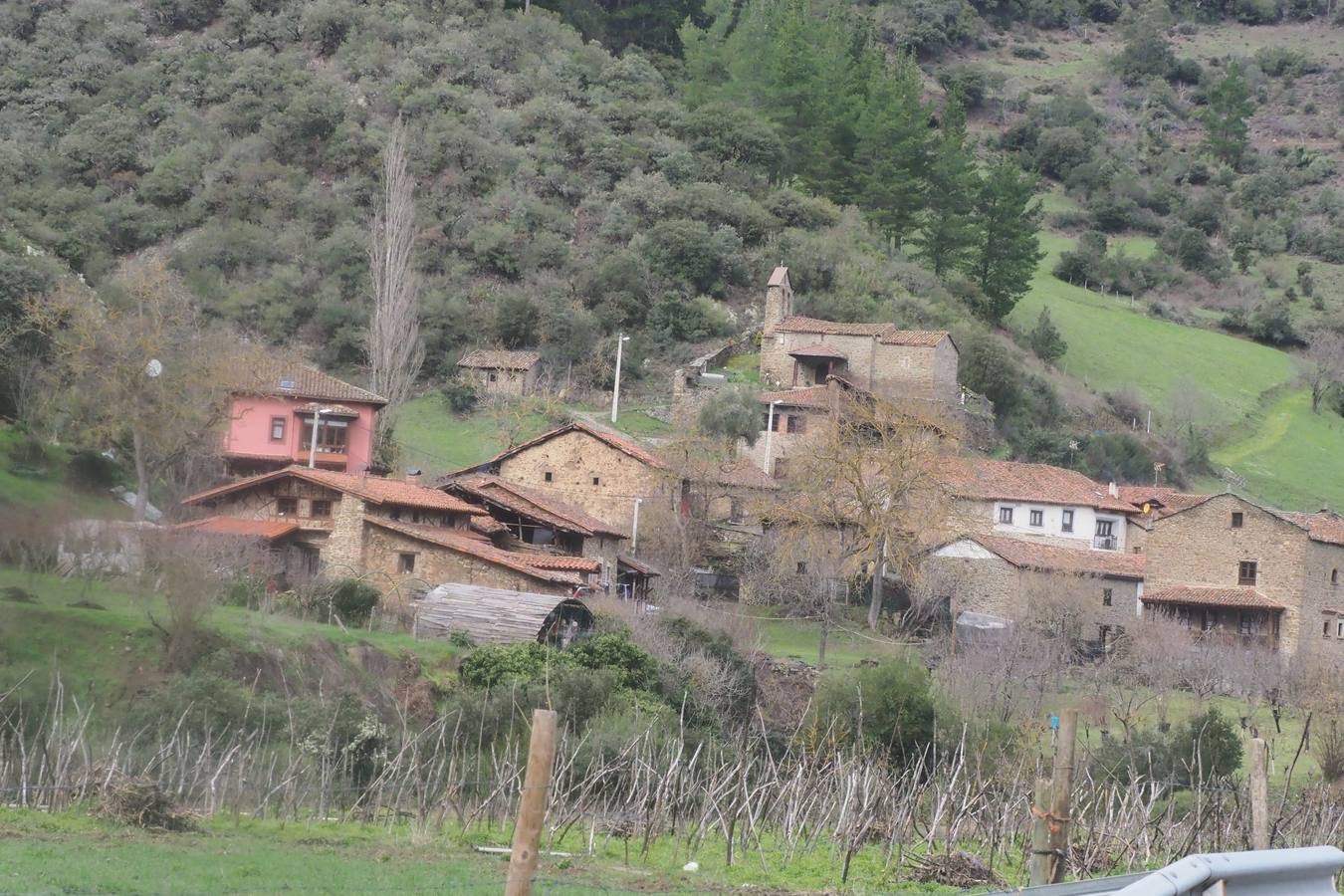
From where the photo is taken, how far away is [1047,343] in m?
76.8

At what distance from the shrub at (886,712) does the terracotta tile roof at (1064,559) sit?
16777 millimetres

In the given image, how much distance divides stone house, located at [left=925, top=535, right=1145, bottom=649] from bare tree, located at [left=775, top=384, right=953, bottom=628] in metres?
0.97

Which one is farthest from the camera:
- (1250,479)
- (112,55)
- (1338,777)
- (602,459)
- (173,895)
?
(112,55)

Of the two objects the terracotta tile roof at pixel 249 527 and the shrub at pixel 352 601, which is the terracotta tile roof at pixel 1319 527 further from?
the terracotta tile roof at pixel 249 527

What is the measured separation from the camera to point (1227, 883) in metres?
7.14

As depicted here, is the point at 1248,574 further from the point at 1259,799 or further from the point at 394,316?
the point at 1259,799

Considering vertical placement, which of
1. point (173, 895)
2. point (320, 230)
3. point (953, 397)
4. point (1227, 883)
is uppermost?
point (320, 230)

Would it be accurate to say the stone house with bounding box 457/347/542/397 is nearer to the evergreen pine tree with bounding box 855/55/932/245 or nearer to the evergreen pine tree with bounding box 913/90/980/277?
the evergreen pine tree with bounding box 913/90/980/277

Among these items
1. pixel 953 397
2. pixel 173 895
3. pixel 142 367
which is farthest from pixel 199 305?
pixel 173 895

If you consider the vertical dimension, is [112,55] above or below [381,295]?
above

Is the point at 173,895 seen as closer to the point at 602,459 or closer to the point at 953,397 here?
the point at 602,459

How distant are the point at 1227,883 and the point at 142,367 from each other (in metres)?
39.8

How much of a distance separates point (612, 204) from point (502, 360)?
16.1 meters

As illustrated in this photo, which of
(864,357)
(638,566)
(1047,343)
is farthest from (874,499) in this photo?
(1047,343)
